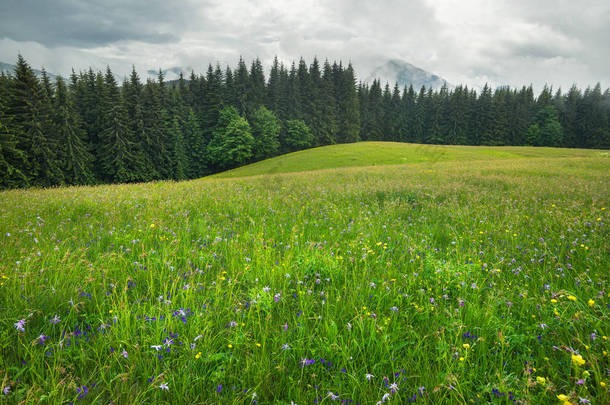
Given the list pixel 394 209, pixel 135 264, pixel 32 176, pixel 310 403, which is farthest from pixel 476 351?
pixel 32 176

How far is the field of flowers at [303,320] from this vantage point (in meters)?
2.07

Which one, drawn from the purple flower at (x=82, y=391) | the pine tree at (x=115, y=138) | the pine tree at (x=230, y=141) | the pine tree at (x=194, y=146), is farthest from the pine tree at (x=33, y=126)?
the purple flower at (x=82, y=391)

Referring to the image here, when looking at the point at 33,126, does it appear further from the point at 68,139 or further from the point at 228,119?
the point at 228,119

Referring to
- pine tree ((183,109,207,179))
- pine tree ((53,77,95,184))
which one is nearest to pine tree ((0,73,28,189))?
pine tree ((53,77,95,184))

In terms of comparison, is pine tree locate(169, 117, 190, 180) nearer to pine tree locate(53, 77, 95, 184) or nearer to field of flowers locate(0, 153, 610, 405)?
pine tree locate(53, 77, 95, 184)

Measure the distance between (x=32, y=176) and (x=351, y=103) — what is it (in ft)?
236

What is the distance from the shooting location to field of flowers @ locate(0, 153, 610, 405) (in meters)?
2.07

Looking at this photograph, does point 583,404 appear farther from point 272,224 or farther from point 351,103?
point 351,103

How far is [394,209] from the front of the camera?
7699 millimetres

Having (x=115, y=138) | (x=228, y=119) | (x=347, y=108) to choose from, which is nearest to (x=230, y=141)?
(x=228, y=119)

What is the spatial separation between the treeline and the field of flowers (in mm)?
43559

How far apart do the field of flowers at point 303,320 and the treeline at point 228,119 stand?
43.6 metres

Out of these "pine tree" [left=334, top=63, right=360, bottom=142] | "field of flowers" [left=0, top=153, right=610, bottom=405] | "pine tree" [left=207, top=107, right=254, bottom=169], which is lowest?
"field of flowers" [left=0, top=153, right=610, bottom=405]

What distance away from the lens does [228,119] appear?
211 ft
